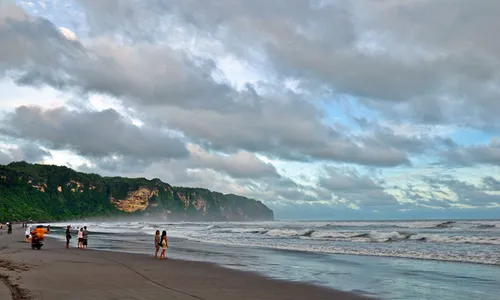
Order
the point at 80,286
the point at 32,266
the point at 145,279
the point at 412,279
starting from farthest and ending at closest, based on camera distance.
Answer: the point at 32,266
the point at 412,279
the point at 145,279
the point at 80,286

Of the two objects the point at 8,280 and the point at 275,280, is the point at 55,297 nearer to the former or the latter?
the point at 8,280

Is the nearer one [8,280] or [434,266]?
[8,280]

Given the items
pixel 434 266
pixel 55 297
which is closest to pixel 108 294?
pixel 55 297

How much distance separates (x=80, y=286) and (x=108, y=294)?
200 centimetres

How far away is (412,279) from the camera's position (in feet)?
59.7

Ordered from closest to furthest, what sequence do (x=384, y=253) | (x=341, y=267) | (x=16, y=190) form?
(x=341, y=267), (x=384, y=253), (x=16, y=190)

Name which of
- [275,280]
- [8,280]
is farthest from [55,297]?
[275,280]

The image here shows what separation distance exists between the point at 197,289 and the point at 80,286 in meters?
3.88

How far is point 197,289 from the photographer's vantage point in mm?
14711

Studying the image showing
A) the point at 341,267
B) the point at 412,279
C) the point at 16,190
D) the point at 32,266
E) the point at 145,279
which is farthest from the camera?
the point at 16,190

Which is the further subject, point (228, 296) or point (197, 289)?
point (197, 289)

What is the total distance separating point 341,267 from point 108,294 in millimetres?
13523

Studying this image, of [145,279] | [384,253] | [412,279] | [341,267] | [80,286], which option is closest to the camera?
[80,286]

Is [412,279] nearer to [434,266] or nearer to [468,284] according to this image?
[468,284]
